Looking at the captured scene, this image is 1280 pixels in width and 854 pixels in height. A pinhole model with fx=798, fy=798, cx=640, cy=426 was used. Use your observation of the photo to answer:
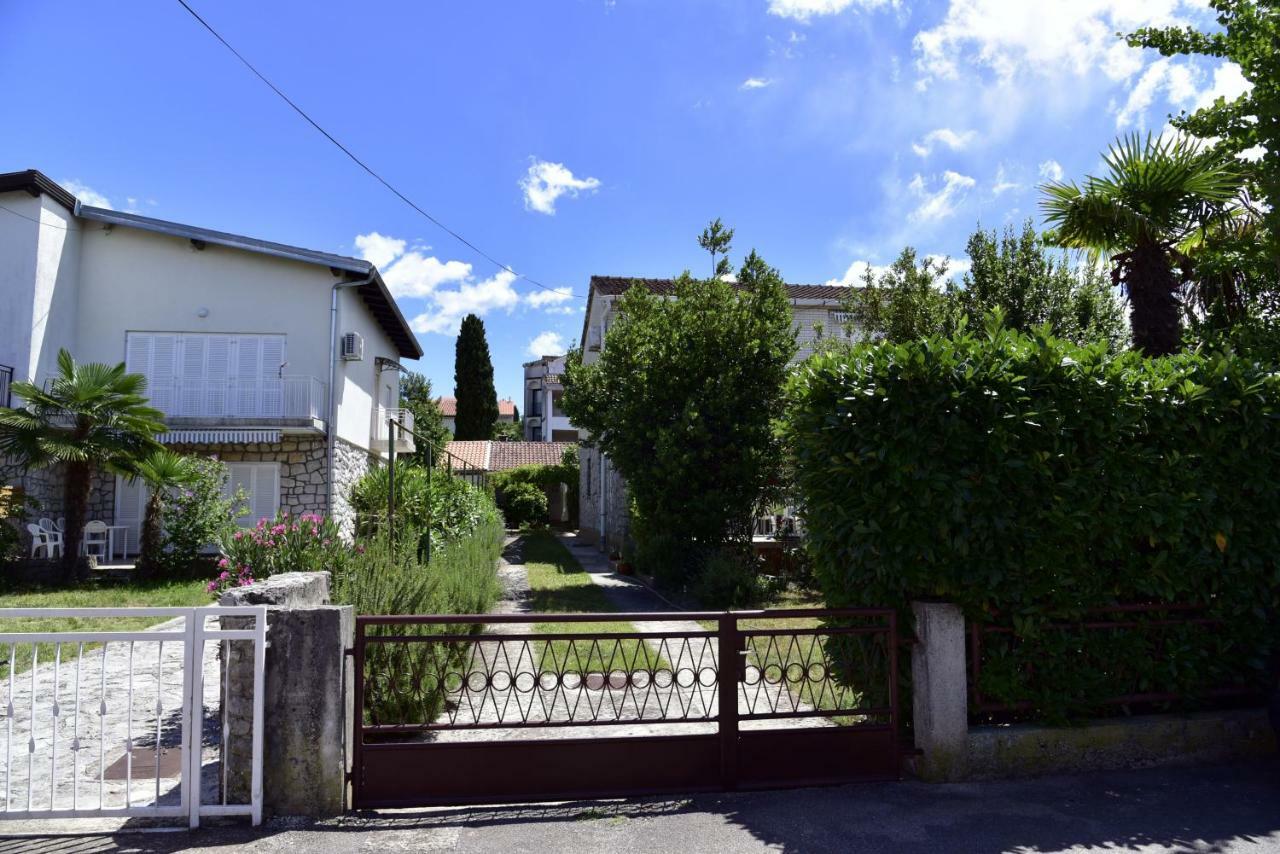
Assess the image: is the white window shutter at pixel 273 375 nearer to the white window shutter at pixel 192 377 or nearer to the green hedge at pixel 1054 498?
the white window shutter at pixel 192 377

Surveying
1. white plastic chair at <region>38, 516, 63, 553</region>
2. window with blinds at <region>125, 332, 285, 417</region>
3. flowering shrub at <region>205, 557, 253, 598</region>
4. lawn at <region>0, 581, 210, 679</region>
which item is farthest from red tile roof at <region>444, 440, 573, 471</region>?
flowering shrub at <region>205, 557, 253, 598</region>

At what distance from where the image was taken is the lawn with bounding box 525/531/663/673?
7493mm

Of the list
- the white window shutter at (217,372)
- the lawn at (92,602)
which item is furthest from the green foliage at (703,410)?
the white window shutter at (217,372)

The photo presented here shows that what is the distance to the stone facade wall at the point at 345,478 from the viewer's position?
18.2 m

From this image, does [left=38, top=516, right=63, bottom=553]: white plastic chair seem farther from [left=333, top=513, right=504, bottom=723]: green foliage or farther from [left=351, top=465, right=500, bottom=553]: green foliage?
[left=333, top=513, right=504, bottom=723]: green foliage

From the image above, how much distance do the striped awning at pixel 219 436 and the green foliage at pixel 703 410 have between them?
8.32 meters

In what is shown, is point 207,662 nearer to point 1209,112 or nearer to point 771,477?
point 771,477

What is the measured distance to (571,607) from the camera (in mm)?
11438

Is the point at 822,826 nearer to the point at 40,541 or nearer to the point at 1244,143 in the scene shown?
the point at 1244,143

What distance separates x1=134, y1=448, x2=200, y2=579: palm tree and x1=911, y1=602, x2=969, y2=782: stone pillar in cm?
1329

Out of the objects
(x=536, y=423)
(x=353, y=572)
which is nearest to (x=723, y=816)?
(x=353, y=572)

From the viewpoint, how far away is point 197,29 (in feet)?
28.3

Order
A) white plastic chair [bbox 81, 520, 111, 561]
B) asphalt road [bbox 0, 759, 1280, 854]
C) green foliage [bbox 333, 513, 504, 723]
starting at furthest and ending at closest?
white plastic chair [bbox 81, 520, 111, 561], green foliage [bbox 333, 513, 504, 723], asphalt road [bbox 0, 759, 1280, 854]

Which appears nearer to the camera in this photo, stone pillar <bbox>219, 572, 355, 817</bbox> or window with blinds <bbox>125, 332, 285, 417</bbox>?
stone pillar <bbox>219, 572, 355, 817</bbox>
